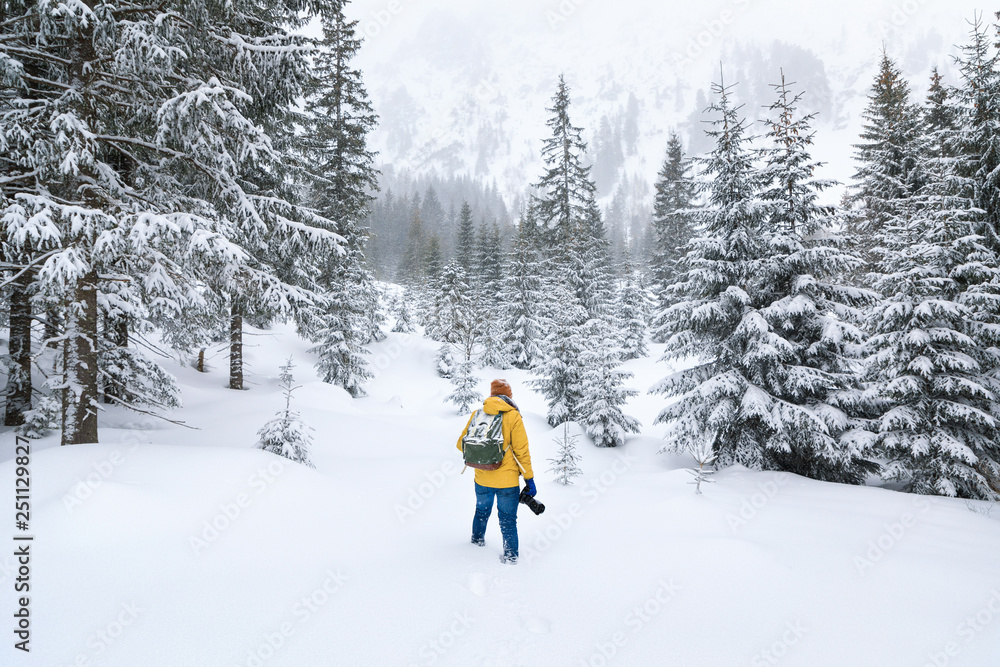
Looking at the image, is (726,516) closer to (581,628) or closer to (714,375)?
(581,628)

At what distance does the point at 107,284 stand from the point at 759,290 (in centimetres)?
1344

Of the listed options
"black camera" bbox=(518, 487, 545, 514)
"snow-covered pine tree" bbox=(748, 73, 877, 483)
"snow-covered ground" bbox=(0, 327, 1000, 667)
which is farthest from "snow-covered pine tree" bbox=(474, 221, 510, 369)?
"black camera" bbox=(518, 487, 545, 514)

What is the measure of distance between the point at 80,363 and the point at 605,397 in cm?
1278

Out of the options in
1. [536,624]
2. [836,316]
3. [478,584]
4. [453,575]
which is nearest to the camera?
[536,624]

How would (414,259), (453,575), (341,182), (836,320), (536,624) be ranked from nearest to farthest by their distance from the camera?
(536,624), (453,575), (836,320), (341,182), (414,259)

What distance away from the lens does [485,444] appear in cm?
483

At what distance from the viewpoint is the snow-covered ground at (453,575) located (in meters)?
3.10

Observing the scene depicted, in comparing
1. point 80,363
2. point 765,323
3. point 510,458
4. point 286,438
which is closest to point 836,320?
point 765,323

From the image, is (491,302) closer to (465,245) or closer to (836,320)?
(465,245)

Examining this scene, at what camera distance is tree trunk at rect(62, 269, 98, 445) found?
6.06 m

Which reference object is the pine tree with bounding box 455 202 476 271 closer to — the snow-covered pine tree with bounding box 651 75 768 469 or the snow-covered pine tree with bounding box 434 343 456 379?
the snow-covered pine tree with bounding box 434 343 456 379

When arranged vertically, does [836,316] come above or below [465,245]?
below

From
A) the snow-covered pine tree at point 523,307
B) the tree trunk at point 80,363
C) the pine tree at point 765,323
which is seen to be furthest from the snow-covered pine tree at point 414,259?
the tree trunk at point 80,363

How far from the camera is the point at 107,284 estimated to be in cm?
777
